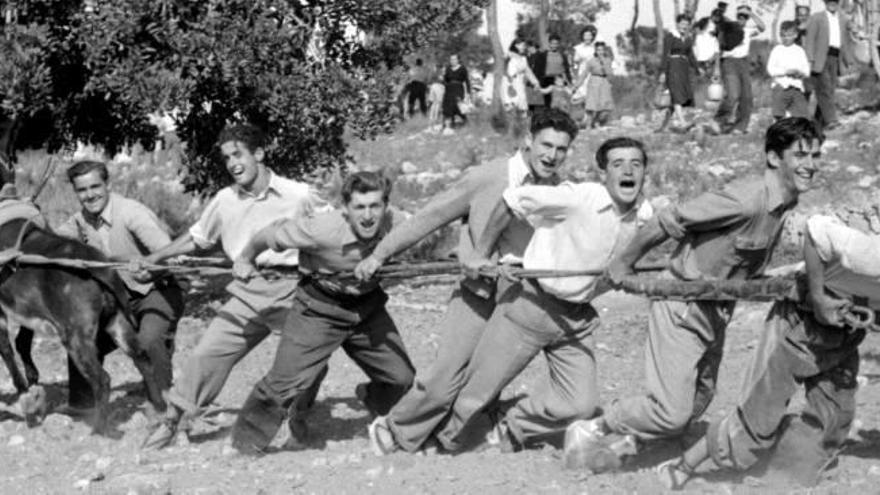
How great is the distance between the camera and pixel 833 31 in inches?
709

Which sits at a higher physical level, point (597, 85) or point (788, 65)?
point (788, 65)

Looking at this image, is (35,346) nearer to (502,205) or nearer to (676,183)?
(502,205)

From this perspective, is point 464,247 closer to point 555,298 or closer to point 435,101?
point 555,298

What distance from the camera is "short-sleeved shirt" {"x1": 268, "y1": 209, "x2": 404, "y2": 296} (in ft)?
25.8

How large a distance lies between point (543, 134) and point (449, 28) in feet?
19.0

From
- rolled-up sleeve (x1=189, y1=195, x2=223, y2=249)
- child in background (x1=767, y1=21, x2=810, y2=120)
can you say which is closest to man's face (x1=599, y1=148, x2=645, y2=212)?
rolled-up sleeve (x1=189, y1=195, x2=223, y2=249)

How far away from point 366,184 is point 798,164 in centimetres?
213

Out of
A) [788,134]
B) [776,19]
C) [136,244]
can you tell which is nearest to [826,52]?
[136,244]

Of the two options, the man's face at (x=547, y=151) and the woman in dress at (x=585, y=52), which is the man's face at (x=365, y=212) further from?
the woman in dress at (x=585, y=52)

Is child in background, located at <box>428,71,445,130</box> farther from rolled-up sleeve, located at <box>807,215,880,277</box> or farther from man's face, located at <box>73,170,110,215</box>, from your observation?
rolled-up sleeve, located at <box>807,215,880,277</box>

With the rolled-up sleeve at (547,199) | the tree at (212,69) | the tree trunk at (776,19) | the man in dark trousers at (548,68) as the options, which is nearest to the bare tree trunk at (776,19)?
the tree trunk at (776,19)

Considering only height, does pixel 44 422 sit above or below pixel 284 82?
below

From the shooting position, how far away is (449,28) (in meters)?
12.9

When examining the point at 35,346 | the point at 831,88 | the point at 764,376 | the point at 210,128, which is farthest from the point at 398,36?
the point at 831,88
